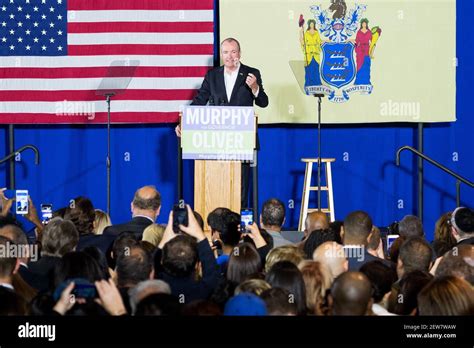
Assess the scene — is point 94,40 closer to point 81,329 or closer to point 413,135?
point 413,135

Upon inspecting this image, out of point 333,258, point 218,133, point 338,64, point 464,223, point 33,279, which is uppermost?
point 338,64

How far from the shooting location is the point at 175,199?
12906mm

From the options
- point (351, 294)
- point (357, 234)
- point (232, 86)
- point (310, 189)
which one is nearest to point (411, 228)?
point (357, 234)

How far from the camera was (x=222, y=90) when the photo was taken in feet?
38.2

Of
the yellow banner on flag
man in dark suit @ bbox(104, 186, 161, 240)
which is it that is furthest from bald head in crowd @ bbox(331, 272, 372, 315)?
the yellow banner on flag

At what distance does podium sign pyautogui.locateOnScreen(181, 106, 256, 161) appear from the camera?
10297mm

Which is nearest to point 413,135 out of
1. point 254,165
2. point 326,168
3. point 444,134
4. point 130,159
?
point 444,134

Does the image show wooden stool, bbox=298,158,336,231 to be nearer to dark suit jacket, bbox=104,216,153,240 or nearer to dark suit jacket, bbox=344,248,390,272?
dark suit jacket, bbox=104,216,153,240

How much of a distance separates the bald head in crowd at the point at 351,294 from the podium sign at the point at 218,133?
16.2 feet

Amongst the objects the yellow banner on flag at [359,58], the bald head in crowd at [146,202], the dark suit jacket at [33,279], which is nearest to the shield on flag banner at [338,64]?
the yellow banner on flag at [359,58]

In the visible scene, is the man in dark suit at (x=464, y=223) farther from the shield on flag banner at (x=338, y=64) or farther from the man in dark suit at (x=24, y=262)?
the shield on flag banner at (x=338, y=64)

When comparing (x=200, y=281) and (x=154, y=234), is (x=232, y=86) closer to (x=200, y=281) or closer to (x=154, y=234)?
(x=154, y=234)

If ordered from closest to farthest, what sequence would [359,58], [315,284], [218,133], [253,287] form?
[253,287] → [315,284] → [218,133] → [359,58]

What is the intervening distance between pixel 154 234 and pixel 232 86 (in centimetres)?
413
